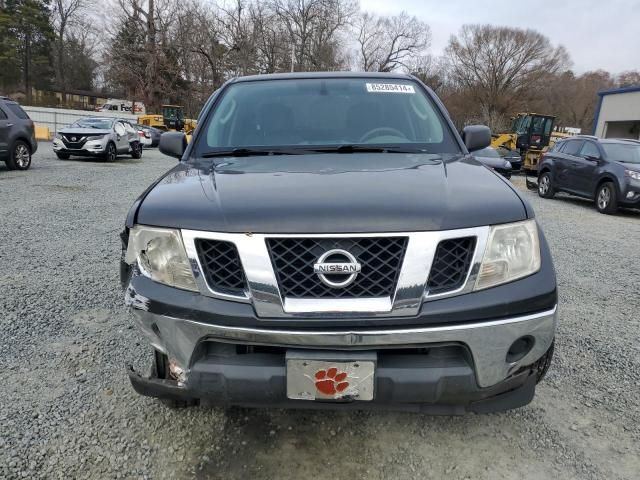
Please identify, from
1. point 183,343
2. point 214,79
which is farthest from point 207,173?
point 214,79

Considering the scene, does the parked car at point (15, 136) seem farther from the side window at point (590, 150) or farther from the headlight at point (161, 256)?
the side window at point (590, 150)

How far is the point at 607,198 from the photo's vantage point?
10.0m

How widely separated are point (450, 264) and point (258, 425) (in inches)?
48.0

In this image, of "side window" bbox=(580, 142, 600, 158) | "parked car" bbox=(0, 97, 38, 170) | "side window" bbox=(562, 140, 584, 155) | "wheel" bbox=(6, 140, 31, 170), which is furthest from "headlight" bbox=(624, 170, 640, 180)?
"wheel" bbox=(6, 140, 31, 170)

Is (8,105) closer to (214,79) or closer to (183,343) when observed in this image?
(183,343)

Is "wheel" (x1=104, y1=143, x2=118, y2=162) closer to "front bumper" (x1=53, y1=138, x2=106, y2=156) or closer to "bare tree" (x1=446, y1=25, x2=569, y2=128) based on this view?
"front bumper" (x1=53, y1=138, x2=106, y2=156)

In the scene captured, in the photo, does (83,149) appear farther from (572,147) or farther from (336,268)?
(336,268)

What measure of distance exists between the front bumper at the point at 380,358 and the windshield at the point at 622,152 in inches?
402

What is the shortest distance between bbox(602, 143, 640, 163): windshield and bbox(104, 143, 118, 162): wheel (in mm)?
14917

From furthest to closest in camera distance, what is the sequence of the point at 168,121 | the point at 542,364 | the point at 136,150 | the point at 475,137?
the point at 168,121 → the point at 136,150 → the point at 475,137 → the point at 542,364

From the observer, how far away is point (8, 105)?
37.8ft

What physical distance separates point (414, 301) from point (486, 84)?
6356cm

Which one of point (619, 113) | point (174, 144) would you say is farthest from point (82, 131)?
point (619, 113)

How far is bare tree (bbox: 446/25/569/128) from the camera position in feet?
187
